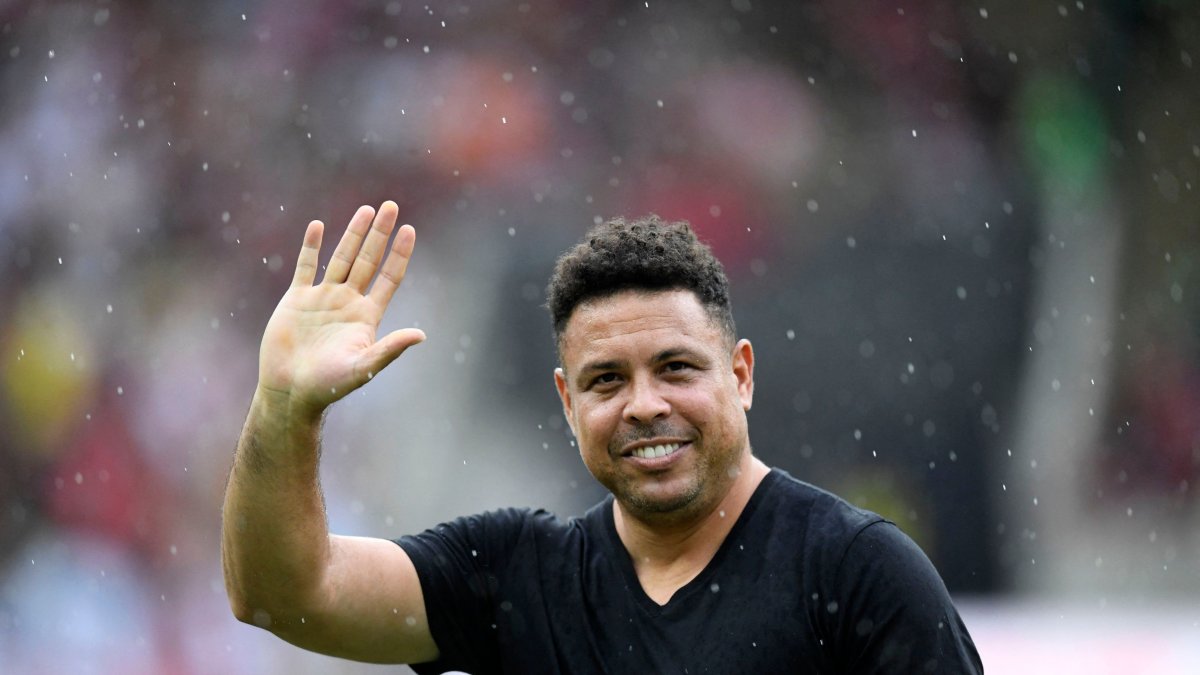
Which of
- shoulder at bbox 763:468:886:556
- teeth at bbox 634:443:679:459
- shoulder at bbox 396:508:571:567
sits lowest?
shoulder at bbox 396:508:571:567

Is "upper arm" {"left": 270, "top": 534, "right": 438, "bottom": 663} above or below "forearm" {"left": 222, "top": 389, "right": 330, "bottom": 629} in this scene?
below

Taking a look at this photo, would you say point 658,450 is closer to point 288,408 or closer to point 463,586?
point 463,586

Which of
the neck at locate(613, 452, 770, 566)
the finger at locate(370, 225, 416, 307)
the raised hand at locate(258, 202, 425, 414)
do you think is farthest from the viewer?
the finger at locate(370, 225, 416, 307)

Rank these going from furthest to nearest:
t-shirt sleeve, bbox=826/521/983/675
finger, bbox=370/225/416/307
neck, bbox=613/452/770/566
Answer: finger, bbox=370/225/416/307 < neck, bbox=613/452/770/566 < t-shirt sleeve, bbox=826/521/983/675

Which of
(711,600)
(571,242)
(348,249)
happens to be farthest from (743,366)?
(571,242)

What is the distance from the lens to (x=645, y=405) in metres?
2.94

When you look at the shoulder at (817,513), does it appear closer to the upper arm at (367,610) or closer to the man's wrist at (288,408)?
the upper arm at (367,610)

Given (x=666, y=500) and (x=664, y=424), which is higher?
(x=664, y=424)

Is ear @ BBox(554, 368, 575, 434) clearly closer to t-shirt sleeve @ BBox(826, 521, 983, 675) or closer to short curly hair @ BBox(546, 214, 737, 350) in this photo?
short curly hair @ BBox(546, 214, 737, 350)

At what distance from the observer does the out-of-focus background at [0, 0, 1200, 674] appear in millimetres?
6988

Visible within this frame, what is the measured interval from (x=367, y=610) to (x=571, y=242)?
15.3 feet

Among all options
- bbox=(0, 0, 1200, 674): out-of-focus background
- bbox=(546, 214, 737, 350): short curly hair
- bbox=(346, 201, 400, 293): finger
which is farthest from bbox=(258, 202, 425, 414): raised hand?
bbox=(0, 0, 1200, 674): out-of-focus background

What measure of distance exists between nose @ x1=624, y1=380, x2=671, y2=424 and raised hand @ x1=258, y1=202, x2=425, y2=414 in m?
0.47

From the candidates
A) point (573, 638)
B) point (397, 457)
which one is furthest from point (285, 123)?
point (573, 638)
